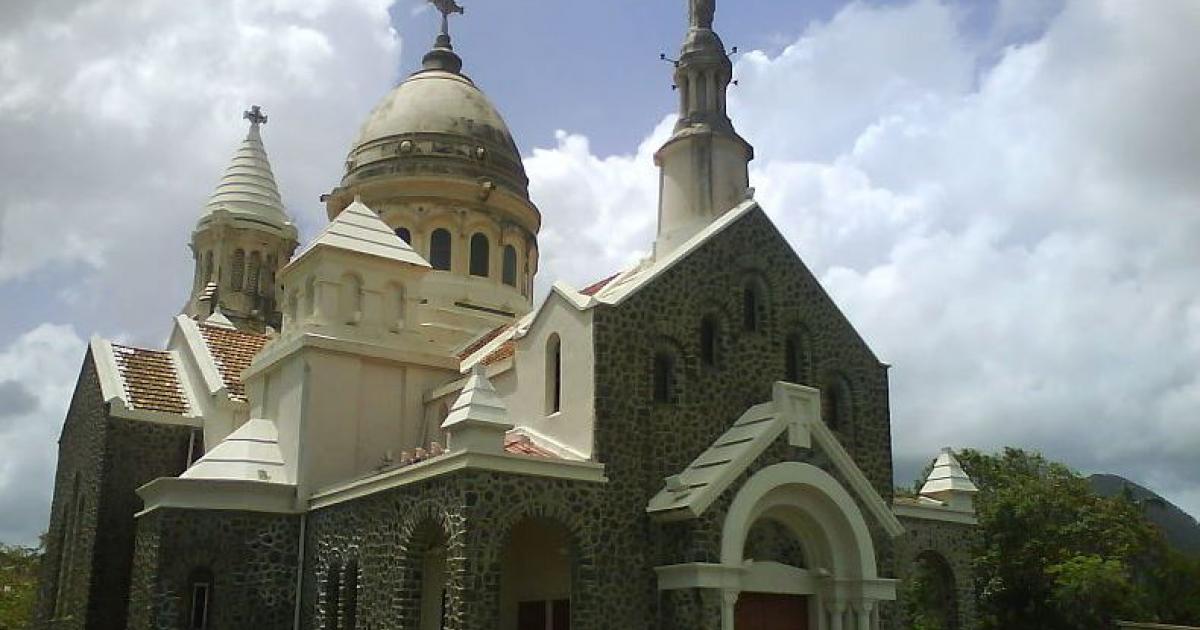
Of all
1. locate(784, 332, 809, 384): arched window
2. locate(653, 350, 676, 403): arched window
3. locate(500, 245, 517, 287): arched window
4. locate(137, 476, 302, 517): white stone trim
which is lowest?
locate(137, 476, 302, 517): white stone trim

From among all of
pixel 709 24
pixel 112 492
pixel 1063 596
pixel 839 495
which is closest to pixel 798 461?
pixel 839 495

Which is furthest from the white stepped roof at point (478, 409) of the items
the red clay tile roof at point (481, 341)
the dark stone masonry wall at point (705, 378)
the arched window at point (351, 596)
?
the red clay tile roof at point (481, 341)

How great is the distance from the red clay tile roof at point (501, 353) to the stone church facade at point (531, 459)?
0.15m

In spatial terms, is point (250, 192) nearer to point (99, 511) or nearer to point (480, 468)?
point (99, 511)

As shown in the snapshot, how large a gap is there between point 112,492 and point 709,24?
17.2 meters

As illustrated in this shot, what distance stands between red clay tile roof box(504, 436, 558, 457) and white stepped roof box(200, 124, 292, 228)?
22.2m

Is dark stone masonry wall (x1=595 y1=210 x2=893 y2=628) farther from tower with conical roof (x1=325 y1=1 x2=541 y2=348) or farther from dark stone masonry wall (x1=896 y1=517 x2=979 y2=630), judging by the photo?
tower with conical roof (x1=325 y1=1 x2=541 y2=348)

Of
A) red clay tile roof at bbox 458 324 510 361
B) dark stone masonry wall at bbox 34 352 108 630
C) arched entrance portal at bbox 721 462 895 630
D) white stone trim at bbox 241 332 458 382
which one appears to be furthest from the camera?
red clay tile roof at bbox 458 324 510 361

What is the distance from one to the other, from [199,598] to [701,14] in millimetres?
16506

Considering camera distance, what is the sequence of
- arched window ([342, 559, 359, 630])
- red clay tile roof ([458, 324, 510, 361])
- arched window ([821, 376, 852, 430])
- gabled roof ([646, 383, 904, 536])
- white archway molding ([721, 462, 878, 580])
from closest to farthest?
gabled roof ([646, 383, 904, 536]), white archway molding ([721, 462, 878, 580]), arched window ([342, 559, 359, 630]), arched window ([821, 376, 852, 430]), red clay tile roof ([458, 324, 510, 361])

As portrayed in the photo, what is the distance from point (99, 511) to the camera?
27.0m

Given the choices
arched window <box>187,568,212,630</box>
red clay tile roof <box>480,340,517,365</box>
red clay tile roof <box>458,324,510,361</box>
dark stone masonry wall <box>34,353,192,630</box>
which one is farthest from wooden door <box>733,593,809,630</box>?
dark stone masonry wall <box>34,353,192,630</box>

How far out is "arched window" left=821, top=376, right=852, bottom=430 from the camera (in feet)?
80.3

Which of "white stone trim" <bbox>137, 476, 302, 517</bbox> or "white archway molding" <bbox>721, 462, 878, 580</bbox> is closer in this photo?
"white archway molding" <bbox>721, 462, 878, 580</bbox>
